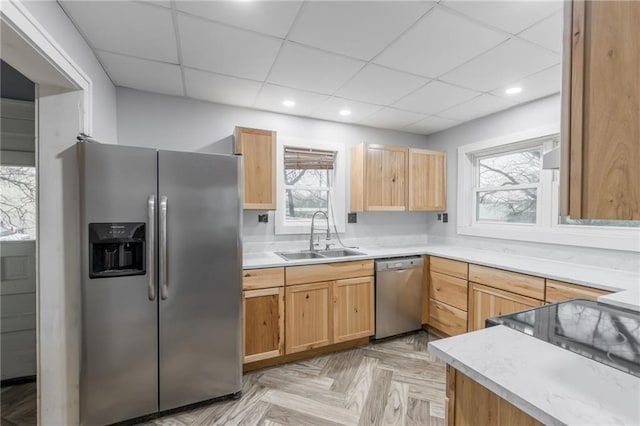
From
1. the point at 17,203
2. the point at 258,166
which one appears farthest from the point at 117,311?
the point at 258,166

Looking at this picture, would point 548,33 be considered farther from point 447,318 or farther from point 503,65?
point 447,318

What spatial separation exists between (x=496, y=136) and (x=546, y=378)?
2.96 metres

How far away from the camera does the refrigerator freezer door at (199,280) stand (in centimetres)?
183

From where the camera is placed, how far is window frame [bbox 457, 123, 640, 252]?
7.25ft

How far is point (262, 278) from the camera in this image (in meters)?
2.33

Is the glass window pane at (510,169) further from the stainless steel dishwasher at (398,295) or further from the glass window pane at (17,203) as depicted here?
the glass window pane at (17,203)

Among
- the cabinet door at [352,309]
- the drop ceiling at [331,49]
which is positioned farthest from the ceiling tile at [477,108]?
the cabinet door at [352,309]

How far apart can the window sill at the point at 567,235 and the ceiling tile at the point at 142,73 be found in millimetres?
3345

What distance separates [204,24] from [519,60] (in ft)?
6.91

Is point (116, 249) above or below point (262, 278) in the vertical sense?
above

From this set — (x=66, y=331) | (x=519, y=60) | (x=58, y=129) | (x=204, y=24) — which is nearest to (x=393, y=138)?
(x=519, y=60)

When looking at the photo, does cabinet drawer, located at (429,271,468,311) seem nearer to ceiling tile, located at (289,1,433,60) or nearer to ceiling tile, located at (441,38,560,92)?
ceiling tile, located at (441,38,560,92)

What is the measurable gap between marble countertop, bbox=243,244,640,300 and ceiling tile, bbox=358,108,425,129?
149 centimetres

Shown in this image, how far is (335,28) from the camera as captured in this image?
5.47 feet
